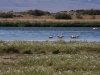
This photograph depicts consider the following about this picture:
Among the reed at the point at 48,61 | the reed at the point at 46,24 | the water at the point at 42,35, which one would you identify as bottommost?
the reed at the point at 46,24

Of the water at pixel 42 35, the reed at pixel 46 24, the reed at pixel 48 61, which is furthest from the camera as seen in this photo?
the reed at pixel 46 24

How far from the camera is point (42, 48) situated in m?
21.3

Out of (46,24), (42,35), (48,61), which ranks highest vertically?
(48,61)

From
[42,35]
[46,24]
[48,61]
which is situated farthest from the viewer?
[46,24]

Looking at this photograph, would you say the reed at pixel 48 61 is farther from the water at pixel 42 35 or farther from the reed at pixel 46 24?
the reed at pixel 46 24

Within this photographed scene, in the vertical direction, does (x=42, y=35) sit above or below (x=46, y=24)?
above

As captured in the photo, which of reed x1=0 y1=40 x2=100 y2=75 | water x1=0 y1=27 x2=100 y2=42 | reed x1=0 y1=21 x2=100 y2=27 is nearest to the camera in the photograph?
reed x1=0 y1=40 x2=100 y2=75

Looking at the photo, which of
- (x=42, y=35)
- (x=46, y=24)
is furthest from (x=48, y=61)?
(x=46, y=24)

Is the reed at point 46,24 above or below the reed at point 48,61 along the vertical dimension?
below

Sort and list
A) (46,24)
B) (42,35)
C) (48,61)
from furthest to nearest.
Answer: (46,24), (42,35), (48,61)

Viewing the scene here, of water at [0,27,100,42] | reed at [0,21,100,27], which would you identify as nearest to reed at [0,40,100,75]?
water at [0,27,100,42]

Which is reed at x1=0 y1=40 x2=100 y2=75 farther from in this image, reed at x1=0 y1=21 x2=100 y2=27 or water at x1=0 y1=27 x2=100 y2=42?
reed at x1=0 y1=21 x2=100 y2=27

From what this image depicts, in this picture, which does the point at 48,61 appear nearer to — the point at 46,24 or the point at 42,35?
the point at 42,35

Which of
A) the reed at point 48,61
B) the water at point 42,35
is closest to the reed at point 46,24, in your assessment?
the water at point 42,35
